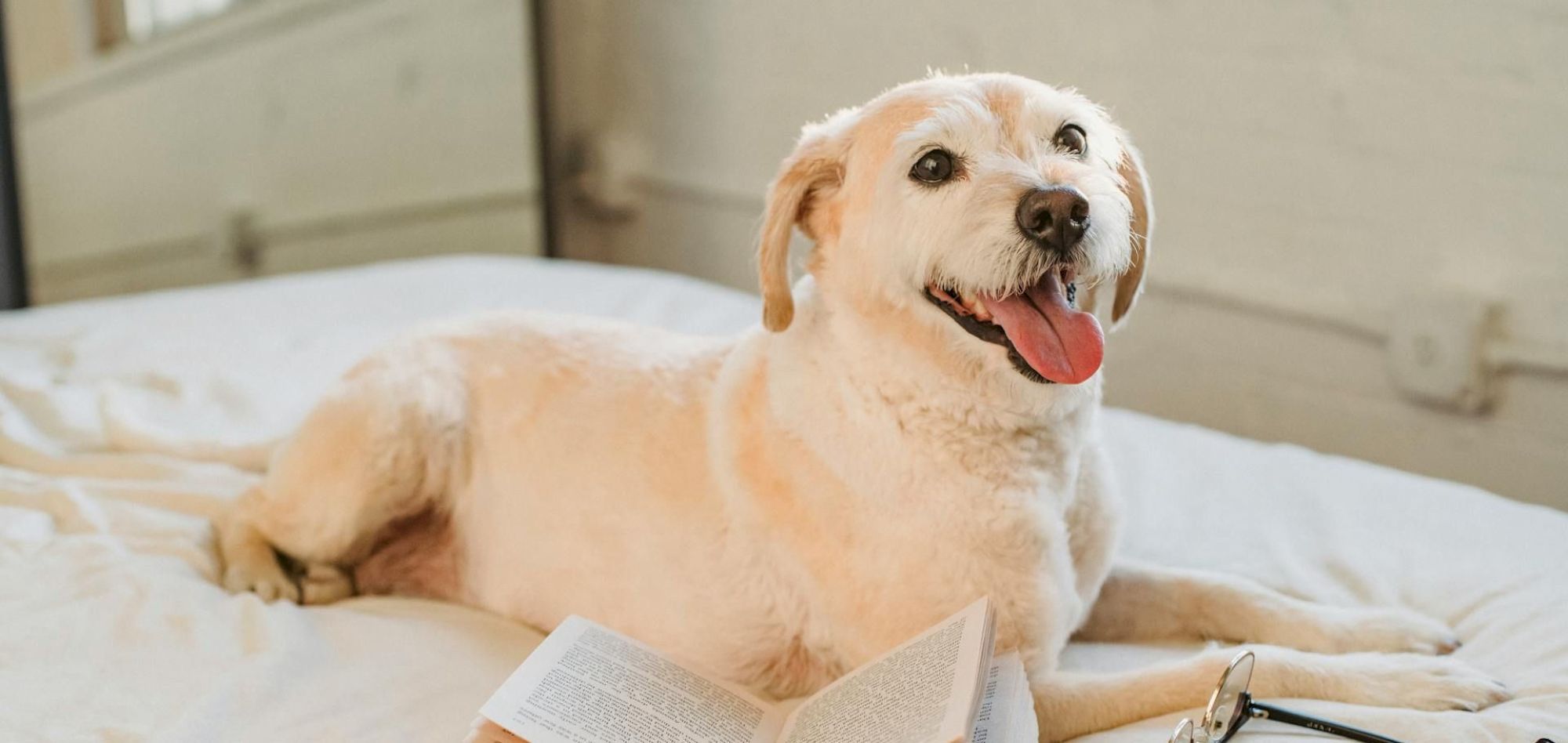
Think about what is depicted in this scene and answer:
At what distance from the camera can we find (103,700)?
184 cm

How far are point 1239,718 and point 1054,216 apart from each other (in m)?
0.68

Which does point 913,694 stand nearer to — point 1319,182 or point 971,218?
Answer: point 971,218

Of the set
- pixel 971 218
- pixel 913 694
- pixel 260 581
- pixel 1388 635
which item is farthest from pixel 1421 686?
pixel 260 581

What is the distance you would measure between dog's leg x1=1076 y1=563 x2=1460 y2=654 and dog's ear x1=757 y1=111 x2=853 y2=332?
73cm

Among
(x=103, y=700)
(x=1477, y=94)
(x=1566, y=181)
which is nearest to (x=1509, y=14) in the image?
(x=1477, y=94)

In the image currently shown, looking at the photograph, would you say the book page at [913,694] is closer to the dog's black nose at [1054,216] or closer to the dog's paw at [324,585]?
the dog's black nose at [1054,216]

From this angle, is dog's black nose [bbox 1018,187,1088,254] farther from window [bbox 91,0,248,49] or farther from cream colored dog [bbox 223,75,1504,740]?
window [bbox 91,0,248,49]

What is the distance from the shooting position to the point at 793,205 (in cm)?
193

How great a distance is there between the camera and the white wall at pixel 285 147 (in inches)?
164

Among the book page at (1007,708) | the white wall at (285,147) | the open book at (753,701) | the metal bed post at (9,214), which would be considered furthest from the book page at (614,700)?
the white wall at (285,147)

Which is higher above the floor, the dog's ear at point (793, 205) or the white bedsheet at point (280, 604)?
the dog's ear at point (793, 205)

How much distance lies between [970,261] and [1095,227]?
0.56ft

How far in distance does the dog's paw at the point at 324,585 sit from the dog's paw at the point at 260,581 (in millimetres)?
18

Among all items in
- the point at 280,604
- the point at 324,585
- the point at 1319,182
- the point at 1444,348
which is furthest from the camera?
the point at 1319,182
